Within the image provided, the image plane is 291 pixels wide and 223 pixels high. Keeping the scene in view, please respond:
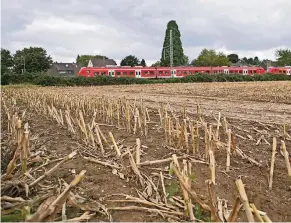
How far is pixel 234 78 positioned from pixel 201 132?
1819 inches

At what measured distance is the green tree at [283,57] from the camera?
90375mm

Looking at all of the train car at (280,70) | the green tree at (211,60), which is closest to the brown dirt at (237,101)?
the train car at (280,70)

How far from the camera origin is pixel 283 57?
3642 inches

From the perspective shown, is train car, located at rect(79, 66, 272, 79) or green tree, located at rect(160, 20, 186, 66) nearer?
train car, located at rect(79, 66, 272, 79)

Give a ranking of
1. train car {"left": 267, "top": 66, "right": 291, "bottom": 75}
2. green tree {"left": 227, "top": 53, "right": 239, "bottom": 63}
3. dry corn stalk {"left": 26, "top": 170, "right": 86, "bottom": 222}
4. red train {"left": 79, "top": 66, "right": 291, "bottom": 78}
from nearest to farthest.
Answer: dry corn stalk {"left": 26, "top": 170, "right": 86, "bottom": 222}, red train {"left": 79, "top": 66, "right": 291, "bottom": 78}, train car {"left": 267, "top": 66, "right": 291, "bottom": 75}, green tree {"left": 227, "top": 53, "right": 239, "bottom": 63}

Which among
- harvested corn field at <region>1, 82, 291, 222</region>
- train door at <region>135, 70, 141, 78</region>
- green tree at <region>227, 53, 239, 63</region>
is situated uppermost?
green tree at <region>227, 53, 239, 63</region>

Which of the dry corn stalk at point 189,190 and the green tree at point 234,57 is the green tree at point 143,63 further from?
the dry corn stalk at point 189,190

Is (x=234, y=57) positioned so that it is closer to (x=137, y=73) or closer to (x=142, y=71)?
(x=142, y=71)

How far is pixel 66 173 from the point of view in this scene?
4664 millimetres

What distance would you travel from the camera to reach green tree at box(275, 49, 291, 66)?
90375mm

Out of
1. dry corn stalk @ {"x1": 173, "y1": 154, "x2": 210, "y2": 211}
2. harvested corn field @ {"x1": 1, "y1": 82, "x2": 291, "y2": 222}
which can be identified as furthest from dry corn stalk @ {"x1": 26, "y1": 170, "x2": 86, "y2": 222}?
dry corn stalk @ {"x1": 173, "y1": 154, "x2": 210, "y2": 211}

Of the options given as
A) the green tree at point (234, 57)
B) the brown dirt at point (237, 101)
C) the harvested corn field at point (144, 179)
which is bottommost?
the brown dirt at point (237, 101)

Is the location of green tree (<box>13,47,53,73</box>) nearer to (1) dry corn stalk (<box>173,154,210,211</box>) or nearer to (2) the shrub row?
(2) the shrub row

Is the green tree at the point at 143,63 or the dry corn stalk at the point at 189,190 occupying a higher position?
the green tree at the point at 143,63
